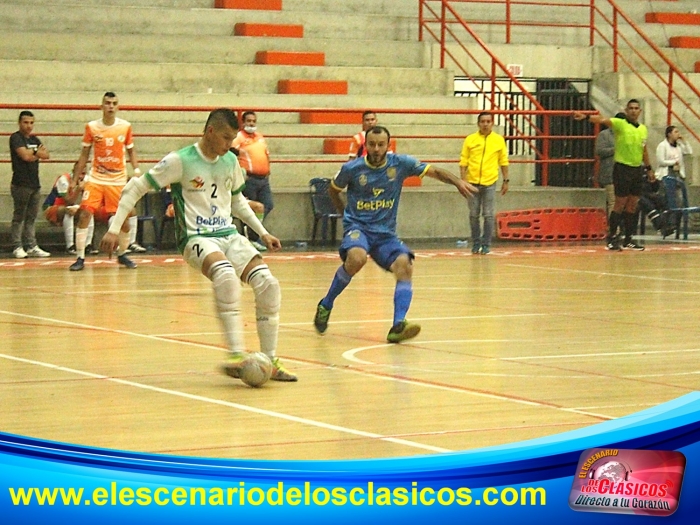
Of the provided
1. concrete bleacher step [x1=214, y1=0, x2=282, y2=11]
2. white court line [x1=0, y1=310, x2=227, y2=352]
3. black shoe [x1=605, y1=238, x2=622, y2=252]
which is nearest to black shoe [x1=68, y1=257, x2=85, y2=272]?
white court line [x1=0, y1=310, x2=227, y2=352]

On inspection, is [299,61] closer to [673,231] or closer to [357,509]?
[673,231]

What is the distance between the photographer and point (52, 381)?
946 cm

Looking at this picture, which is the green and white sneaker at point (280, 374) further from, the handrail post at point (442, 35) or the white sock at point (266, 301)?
the handrail post at point (442, 35)

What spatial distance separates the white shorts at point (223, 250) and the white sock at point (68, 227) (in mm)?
11781

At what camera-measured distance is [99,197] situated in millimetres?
18922

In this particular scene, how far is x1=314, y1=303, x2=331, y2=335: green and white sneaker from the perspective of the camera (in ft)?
39.7

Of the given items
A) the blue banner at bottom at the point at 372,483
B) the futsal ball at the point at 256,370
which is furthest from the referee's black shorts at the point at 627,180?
the blue banner at bottom at the point at 372,483

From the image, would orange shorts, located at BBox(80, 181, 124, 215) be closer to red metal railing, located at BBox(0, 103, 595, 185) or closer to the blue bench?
red metal railing, located at BBox(0, 103, 595, 185)

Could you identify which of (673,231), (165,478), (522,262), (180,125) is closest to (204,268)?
(165,478)

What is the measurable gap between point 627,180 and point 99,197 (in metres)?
8.58

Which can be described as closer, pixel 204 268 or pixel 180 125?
pixel 204 268

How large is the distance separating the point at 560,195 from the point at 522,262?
5.92 m

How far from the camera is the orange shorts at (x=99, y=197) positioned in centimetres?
1886

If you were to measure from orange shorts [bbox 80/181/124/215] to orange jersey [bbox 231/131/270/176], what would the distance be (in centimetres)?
350
